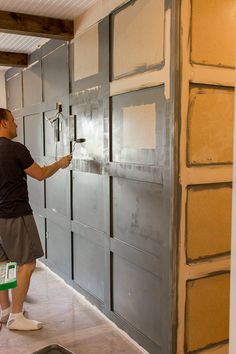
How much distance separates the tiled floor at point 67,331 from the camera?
8.63ft

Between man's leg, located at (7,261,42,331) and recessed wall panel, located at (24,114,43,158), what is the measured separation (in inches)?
67.4

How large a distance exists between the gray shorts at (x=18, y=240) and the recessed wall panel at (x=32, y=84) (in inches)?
72.4

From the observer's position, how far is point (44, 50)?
158 inches

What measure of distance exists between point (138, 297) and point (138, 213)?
1.90 feet

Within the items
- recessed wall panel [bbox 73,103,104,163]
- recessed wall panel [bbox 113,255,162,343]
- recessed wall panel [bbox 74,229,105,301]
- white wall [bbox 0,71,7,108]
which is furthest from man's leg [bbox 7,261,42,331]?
white wall [bbox 0,71,7,108]

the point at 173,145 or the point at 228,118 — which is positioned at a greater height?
the point at 228,118

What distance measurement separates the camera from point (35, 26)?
3.23 metres

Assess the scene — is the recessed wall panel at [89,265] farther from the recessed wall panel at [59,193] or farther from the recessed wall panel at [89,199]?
the recessed wall panel at [59,193]

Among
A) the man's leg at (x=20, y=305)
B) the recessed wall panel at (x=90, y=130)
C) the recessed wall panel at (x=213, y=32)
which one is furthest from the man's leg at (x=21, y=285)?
the recessed wall panel at (x=213, y=32)

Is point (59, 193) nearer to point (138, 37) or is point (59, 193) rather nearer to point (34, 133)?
point (34, 133)

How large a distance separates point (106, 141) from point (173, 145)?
0.84 meters

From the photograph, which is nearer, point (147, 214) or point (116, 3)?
point (147, 214)

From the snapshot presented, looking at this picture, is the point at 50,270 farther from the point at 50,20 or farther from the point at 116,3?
the point at 116,3

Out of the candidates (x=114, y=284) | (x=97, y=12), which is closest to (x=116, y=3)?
(x=97, y=12)
